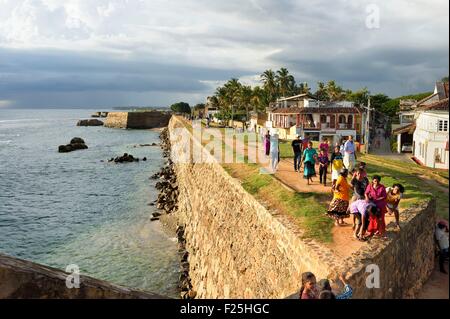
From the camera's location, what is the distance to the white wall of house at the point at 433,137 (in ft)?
86.5

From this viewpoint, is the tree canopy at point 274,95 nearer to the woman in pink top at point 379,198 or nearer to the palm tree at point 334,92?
the palm tree at point 334,92

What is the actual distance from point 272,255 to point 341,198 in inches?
96.8


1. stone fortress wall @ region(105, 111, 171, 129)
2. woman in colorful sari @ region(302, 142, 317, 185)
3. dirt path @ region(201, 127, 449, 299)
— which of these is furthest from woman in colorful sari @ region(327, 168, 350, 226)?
stone fortress wall @ region(105, 111, 171, 129)

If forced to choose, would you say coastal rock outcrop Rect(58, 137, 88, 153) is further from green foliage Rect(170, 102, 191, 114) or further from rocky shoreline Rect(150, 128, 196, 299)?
green foliage Rect(170, 102, 191, 114)

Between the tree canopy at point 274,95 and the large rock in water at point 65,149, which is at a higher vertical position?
the tree canopy at point 274,95

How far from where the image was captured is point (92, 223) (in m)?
25.6

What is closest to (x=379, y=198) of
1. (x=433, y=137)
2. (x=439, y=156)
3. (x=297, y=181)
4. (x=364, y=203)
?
(x=364, y=203)

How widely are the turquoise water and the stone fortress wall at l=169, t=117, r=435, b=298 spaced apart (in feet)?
8.99

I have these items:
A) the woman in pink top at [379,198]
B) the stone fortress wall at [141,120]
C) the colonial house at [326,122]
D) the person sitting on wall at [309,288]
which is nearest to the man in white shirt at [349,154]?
the woman in pink top at [379,198]

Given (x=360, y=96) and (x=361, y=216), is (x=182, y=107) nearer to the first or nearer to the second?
(x=360, y=96)

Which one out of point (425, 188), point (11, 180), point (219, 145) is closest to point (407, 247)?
point (425, 188)

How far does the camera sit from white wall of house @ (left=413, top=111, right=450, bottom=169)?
86.5 ft

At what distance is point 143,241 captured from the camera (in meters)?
21.5

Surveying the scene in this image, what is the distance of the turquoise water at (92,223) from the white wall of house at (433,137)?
1913cm
